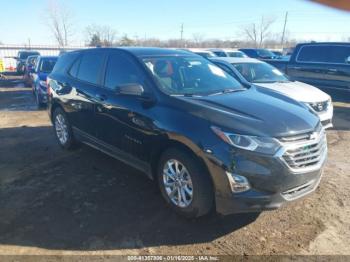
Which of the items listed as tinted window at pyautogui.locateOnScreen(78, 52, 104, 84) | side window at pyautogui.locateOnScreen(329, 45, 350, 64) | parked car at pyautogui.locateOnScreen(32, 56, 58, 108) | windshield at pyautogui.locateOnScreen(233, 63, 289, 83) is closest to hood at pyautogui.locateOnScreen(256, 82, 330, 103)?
windshield at pyautogui.locateOnScreen(233, 63, 289, 83)

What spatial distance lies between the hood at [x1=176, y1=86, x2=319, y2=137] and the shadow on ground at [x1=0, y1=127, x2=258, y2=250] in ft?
3.53

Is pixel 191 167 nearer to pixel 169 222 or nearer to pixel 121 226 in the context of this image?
pixel 169 222

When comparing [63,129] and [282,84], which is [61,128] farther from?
[282,84]

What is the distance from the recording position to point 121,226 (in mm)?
3561

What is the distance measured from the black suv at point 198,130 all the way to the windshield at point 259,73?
125 inches

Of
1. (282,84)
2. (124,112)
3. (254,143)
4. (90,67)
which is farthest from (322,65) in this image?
(254,143)

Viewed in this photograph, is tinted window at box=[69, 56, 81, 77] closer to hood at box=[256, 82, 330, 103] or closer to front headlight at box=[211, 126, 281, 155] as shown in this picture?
front headlight at box=[211, 126, 281, 155]

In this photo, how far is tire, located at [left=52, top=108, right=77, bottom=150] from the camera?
5848 millimetres

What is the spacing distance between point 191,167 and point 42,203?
1.94 m

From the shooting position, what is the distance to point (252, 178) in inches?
123

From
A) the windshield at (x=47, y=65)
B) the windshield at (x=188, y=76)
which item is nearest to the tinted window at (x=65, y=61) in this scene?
the windshield at (x=188, y=76)

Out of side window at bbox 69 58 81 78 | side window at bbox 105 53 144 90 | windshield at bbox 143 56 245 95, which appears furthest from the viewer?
side window at bbox 69 58 81 78

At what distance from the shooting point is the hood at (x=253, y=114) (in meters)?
3.26

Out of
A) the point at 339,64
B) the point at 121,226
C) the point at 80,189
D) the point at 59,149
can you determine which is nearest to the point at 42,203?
the point at 80,189
